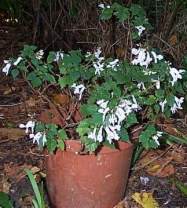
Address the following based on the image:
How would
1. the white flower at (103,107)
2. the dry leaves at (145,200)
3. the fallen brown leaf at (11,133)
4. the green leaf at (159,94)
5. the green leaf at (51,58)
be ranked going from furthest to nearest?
the fallen brown leaf at (11,133), the dry leaves at (145,200), the green leaf at (51,58), the green leaf at (159,94), the white flower at (103,107)

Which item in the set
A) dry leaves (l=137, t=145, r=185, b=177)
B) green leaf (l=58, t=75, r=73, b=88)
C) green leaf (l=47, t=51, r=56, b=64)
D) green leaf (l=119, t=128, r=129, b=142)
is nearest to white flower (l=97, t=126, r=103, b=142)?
green leaf (l=119, t=128, r=129, b=142)

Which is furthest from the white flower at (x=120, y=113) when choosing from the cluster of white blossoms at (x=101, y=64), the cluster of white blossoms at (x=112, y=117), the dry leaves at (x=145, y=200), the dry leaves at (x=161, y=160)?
the dry leaves at (x=161, y=160)

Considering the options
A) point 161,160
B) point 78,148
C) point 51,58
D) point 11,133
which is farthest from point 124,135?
point 11,133

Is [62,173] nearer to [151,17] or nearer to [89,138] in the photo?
[89,138]

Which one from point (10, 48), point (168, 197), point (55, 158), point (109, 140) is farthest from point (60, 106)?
point (10, 48)

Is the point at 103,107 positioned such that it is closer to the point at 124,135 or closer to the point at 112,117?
the point at 112,117

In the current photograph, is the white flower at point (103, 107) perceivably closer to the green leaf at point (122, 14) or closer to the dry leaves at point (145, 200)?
the green leaf at point (122, 14)

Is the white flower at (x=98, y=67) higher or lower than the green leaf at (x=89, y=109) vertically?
higher
